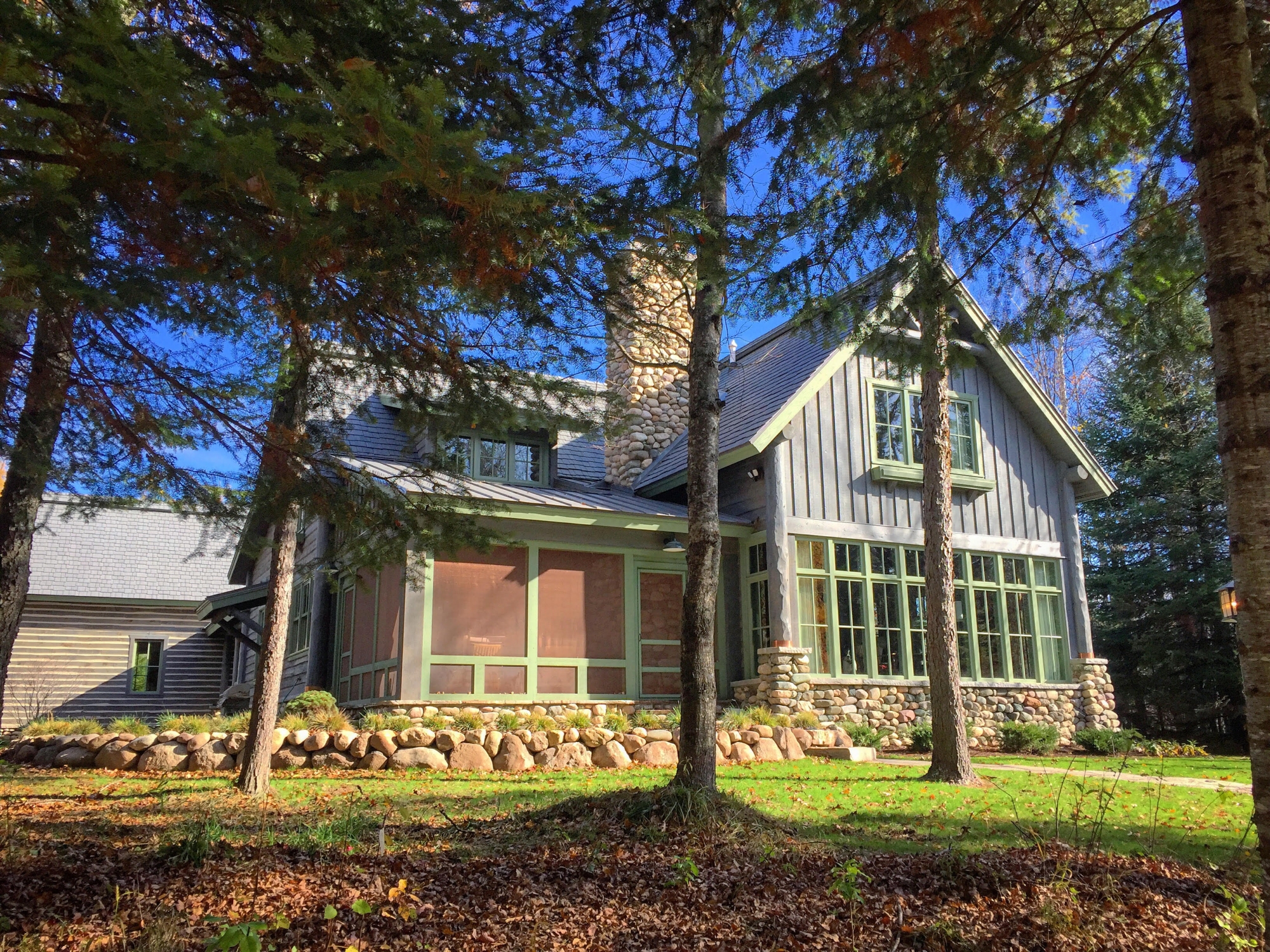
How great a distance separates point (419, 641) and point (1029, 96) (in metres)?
9.22

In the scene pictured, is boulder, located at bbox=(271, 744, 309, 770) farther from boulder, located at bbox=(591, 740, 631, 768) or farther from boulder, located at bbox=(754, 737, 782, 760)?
boulder, located at bbox=(754, 737, 782, 760)

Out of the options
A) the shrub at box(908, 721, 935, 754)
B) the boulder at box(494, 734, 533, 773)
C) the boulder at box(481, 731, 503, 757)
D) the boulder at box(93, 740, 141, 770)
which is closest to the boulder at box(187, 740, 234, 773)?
the boulder at box(93, 740, 141, 770)

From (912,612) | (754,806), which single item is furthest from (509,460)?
(754,806)

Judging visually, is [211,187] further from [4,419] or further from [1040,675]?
[1040,675]

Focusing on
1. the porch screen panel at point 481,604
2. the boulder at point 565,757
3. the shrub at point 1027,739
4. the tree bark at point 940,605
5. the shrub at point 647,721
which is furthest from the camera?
the shrub at point 1027,739

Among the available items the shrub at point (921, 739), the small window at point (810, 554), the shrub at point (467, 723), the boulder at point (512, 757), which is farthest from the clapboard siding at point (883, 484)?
the boulder at point (512, 757)

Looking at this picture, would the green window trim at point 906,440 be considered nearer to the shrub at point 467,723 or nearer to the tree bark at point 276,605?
the shrub at point 467,723

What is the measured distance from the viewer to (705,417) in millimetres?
6949

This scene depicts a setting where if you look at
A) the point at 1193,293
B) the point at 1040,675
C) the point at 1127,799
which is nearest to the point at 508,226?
the point at 1193,293

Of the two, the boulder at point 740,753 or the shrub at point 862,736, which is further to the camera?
the shrub at point 862,736

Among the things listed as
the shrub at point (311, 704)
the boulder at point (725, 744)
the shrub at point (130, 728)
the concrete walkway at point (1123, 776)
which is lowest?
the concrete walkway at point (1123, 776)

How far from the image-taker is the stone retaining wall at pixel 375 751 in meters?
10.3

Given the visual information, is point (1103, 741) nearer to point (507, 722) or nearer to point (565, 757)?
point (565, 757)

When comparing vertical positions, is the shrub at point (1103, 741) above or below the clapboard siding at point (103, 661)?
below
